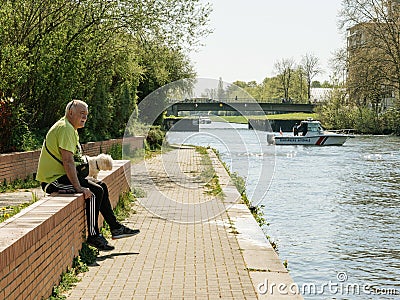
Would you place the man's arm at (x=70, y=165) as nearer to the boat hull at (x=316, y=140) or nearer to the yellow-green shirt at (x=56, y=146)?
the yellow-green shirt at (x=56, y=146)

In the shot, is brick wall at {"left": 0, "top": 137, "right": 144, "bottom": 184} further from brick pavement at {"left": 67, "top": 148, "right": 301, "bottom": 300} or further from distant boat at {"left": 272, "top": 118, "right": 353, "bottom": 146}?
distant boat at {"left": 272, "top": 118, "right": 353, "bottom": 146}

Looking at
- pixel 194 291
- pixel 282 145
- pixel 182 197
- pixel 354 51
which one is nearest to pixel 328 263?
pixel 194 291

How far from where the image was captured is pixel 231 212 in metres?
12.4

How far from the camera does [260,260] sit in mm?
8211

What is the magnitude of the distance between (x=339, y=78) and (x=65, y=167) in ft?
191

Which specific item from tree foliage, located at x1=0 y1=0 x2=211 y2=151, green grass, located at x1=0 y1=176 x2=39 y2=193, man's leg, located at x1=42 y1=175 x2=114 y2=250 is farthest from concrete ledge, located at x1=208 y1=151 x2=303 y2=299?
tree foliage, located at x1=0 y1=0 x2=211 y2=151

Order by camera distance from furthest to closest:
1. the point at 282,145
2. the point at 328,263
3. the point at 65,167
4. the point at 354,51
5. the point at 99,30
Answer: the point at 354,51 → the point at 282,145 → the point at 99,30 → the point at 328,263 → the point at 65,167

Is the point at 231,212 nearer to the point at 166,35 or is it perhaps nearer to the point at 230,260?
the point at 230,260

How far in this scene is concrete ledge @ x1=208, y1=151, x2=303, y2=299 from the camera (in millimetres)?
6836

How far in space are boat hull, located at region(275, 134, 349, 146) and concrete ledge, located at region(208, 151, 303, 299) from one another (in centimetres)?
3985

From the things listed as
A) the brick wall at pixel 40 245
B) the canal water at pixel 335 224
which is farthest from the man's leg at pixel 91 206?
the canal water at pixel 335 224

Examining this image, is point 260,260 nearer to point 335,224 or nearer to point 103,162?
point 103,162

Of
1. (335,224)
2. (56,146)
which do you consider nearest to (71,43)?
(335,224)

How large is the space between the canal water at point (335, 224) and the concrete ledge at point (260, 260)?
0.65 metres
